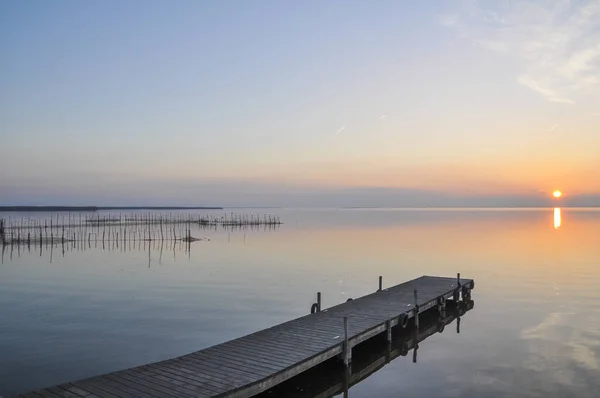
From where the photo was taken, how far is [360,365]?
52.3ft

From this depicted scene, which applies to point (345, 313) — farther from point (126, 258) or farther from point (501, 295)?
point (126, 258)

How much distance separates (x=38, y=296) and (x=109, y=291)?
360 centimetres

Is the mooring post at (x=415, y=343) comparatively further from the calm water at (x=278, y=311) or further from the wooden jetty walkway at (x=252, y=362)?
the wooden jetty walkway at (x=252, y=362)

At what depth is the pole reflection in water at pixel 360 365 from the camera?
44.6 feet

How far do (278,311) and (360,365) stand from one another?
811 centimetres

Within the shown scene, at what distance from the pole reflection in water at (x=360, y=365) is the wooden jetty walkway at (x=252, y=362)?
46cm

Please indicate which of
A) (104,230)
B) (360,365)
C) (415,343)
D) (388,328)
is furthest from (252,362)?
(104,230)

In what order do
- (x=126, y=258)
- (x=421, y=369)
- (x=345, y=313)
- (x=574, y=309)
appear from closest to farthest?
(x=421, y=369), (x=345, y=313), (x=574, y=309), (x=126, y=258)

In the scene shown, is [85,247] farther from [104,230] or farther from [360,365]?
[360,365]

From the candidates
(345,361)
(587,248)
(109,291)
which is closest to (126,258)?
(109,291)

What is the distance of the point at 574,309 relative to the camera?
24.3 meters

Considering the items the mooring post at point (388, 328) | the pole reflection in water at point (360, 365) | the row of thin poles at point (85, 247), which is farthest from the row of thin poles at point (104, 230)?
the mooring post at point (388, 328)

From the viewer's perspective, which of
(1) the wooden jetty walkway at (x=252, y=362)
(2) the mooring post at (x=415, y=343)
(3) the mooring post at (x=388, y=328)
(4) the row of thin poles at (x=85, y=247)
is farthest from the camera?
(4) the row of thin poles at (x=85, y=247)

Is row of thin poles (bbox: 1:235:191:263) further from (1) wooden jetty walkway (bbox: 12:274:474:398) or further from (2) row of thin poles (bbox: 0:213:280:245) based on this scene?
(1) wooden jetty walkway (bbox: 12:274:474:398)
